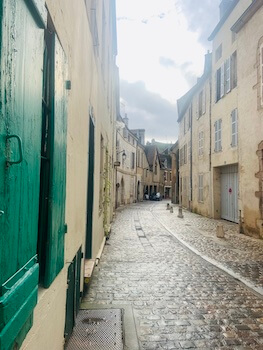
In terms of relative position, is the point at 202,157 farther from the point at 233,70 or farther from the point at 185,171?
the point at 233,70

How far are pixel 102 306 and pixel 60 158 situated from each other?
9.04ft

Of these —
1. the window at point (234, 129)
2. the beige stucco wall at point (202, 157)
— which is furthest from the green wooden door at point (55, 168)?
the beige stucco wall at point (202, 157)

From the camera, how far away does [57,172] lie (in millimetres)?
2080

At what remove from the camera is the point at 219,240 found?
945 cm

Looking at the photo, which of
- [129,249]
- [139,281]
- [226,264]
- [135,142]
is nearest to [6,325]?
[139,281]

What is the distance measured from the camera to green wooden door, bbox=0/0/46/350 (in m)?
1.09

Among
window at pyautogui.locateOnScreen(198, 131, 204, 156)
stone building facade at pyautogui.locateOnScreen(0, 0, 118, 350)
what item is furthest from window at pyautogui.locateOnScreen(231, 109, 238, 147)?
stone building facade at pyautogui.locateOnScreen(0, 0, 118, 350)

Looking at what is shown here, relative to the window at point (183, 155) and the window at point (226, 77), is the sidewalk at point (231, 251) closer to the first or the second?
the window at point (226, 77)

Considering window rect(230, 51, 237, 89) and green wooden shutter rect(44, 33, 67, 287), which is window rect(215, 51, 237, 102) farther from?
green wooden shutter rect(44, 33, 67, 287)

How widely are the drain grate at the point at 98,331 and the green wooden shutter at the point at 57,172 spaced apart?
4.39ft

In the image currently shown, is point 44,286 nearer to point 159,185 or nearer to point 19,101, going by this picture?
point 19,101

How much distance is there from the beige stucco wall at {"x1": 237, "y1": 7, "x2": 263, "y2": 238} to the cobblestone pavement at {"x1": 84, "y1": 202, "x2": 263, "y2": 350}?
331 centimetres

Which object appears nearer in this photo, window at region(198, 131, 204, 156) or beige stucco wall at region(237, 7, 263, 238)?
beige stucco wall at region(237, 7, 263, 238)

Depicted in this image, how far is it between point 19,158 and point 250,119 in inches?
418
